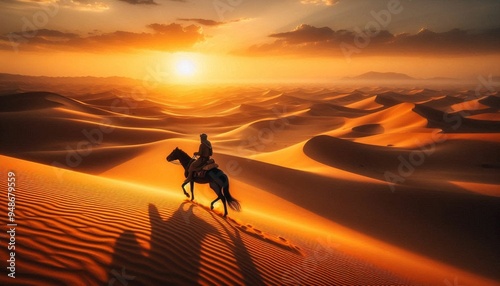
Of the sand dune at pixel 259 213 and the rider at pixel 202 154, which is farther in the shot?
the rider at pixel 202 154

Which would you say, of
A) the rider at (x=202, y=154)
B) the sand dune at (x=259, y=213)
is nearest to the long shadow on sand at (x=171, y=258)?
the sand dune at (x=259, y=213)

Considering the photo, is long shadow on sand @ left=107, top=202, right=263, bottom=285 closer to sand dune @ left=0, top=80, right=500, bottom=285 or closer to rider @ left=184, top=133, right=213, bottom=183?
sand dune @ left=0, top=80, right=500, bottom=285

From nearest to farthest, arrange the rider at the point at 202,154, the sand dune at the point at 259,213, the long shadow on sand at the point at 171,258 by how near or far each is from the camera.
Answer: the long shadow on sand at the point at 171,258 → the sand dune at the point at 259,213 → the rider at the point at 202,154

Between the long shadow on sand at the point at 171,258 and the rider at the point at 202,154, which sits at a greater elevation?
the rider at the point at 202,154

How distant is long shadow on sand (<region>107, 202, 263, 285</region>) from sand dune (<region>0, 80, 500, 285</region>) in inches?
1.0

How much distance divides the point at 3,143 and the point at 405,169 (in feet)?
98.7

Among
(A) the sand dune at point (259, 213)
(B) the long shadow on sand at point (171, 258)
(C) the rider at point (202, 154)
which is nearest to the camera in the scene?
(B) the long shadow on sand at point (171, 258)

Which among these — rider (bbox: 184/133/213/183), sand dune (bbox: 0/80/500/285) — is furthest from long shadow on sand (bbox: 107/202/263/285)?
rider (bbox: 184/133/213/183)

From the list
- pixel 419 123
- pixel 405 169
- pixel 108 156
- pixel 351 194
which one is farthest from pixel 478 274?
pixel 419 123

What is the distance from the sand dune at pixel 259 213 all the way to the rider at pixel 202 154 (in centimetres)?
110

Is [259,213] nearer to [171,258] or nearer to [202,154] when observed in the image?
[202,154]

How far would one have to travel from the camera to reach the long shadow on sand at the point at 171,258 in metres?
3.96

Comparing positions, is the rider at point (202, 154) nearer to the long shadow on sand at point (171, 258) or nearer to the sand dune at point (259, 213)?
the sand dune at point (259, 213)

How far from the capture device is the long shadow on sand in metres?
3.96
